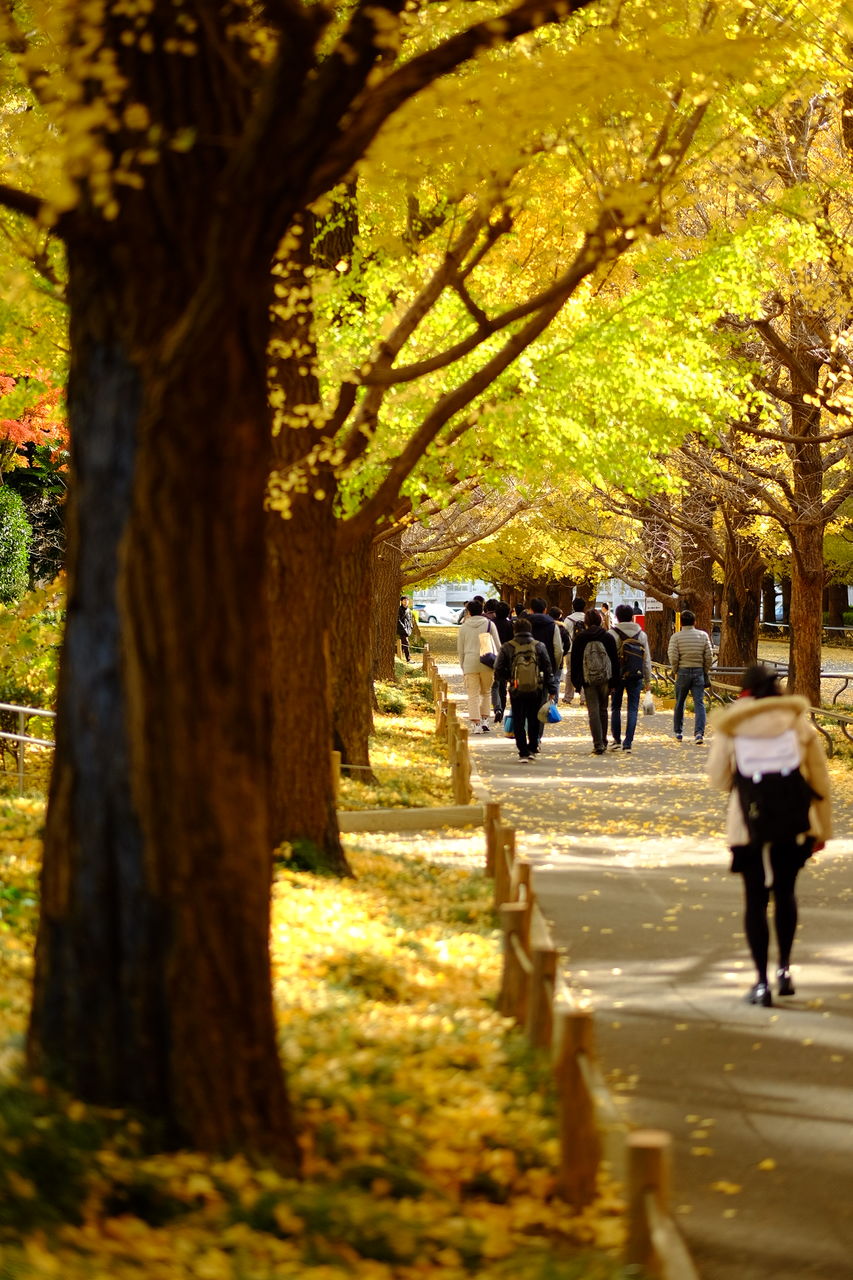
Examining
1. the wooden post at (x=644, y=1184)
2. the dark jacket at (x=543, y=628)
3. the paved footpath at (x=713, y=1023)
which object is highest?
the dark jacket at (x=543, y=628)

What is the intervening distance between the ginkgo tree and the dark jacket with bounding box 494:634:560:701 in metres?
16.5

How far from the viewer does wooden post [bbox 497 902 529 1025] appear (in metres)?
7.46

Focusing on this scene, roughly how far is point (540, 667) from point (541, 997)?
1491 centimetres

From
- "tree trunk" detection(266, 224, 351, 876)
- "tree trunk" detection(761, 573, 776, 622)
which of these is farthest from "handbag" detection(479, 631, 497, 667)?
"tree trunk" detection(761, 573, 776, 622)

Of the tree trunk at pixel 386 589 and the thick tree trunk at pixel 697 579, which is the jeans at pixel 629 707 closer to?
the tree trunk at pixel 386 589

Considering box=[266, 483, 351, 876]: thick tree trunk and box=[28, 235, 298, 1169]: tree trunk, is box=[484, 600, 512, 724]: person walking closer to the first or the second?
box=[266, 483, 351, 876]: thick tree trunk

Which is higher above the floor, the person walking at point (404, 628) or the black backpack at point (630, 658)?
the person walking at point (404, 628)

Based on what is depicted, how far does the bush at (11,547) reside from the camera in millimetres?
34156

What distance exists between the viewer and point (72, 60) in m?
5.25

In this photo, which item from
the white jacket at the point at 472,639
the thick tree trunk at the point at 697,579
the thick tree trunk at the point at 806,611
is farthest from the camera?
the thick tree trunk at the point at 697,579

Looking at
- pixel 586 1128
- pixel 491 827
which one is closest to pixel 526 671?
pixel 491 827

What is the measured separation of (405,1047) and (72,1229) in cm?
284

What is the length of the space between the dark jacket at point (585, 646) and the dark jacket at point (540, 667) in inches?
15.2

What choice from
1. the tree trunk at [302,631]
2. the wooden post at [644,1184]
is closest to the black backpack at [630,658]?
the tree trunk at [302,631]
